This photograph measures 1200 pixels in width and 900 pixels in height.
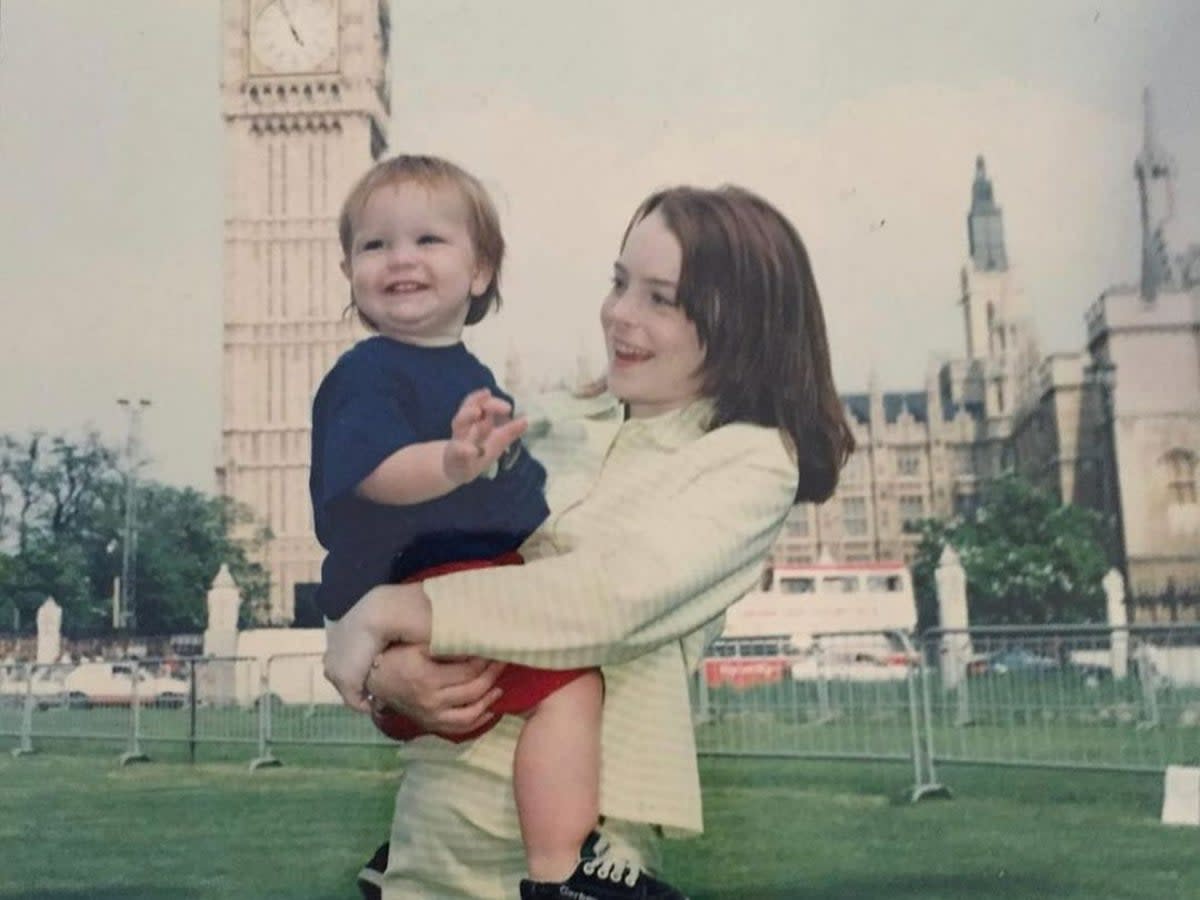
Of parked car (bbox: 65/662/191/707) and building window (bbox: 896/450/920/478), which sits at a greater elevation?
building window (bbox: 896/450/920/478)

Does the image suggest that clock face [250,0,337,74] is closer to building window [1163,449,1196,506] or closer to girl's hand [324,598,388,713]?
girl's hand [324,598,388,713]

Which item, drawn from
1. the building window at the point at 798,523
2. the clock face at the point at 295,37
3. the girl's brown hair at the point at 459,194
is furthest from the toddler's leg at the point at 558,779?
the clock face at the point at 295,37

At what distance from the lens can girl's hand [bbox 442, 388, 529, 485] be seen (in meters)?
0.97

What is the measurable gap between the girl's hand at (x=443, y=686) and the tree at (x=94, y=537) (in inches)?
12.4

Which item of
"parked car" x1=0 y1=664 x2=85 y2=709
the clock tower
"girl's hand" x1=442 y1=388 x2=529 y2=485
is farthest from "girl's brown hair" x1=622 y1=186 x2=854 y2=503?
"parked car" x1=0 y1=664 x2=85 y2=709

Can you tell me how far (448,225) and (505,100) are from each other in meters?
0.30

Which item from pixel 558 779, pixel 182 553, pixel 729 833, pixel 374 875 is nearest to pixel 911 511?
pixel 729 833

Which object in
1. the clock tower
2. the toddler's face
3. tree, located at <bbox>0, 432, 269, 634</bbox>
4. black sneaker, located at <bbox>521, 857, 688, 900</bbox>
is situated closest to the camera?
black sneaker, located at <bbox>521, 857, 688, 900</bbox>

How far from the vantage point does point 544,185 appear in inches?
50.1

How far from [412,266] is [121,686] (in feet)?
1.82

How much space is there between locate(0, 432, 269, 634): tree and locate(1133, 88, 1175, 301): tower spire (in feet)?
3.18

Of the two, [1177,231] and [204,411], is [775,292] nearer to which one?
[1177,231]

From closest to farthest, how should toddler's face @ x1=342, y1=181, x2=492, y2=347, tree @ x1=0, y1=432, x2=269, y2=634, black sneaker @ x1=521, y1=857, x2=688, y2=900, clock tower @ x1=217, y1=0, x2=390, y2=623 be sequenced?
black sneaker @ x1=521, y1=857, x2=688, y2=900 → toddler's face @ x1=342, y1=181, x2=492, y2=347 → clock tower @ x1=217, y1=0, x2=390, y2=623 → tree @ x1=0, y1=432, x2=269, y2=634

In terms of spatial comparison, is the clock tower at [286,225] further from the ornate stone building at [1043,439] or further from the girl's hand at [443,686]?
the ornate stone building at [1043,439]
